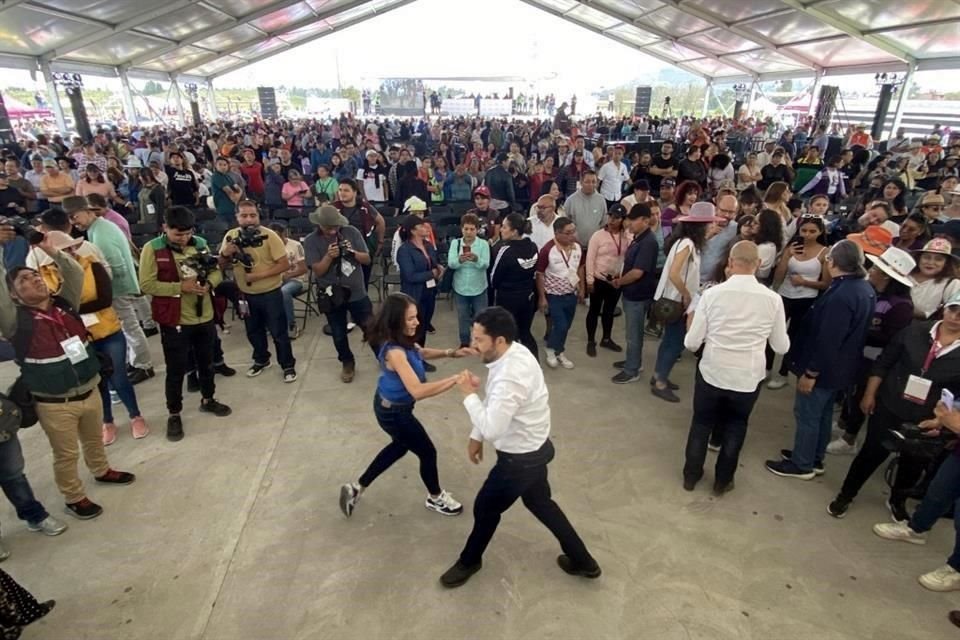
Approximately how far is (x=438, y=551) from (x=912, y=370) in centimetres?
281

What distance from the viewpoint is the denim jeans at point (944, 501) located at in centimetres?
257

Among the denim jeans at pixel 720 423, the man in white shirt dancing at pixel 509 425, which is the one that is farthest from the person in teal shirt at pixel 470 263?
the man in white shirt dancing at pixel 509 425

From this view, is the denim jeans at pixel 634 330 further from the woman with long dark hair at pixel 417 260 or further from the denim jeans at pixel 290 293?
the denim jeans at pixel 290 293

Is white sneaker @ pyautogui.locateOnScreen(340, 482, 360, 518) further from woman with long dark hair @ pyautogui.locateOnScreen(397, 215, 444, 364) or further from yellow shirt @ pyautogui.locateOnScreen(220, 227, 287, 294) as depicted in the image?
yellow shirt @ pyautogui.locateOnScreen(220, 227, 287, 294)

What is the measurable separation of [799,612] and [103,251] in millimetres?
5239

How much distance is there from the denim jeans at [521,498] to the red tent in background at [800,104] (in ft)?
85.0

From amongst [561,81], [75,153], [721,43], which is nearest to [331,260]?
[75,153]

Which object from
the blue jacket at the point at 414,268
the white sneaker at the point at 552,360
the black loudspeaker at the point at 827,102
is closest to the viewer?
the blue jacket at the point at 414,268

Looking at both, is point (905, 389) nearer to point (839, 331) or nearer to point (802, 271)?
point (839, 331)

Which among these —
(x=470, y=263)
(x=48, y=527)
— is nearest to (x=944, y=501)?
(x=470, y=263)

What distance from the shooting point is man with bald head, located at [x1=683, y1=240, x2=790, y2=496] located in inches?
112

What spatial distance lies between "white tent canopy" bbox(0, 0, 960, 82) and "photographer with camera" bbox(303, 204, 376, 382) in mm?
12678

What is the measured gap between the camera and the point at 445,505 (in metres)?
3.12

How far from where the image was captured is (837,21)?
15.1 metres
